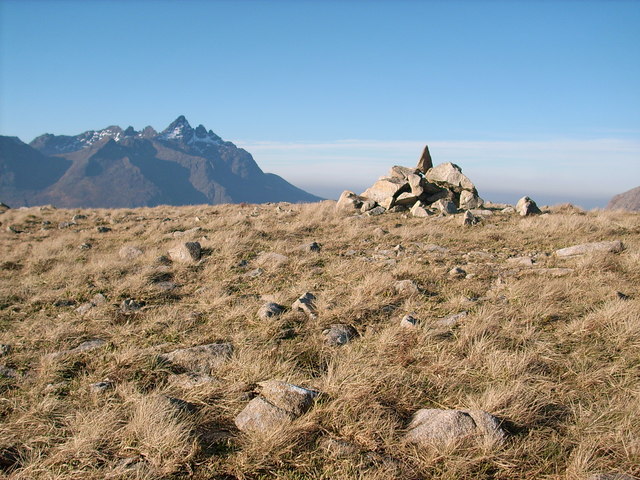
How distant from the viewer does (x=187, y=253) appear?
927cm

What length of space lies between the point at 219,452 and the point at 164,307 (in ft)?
12.5

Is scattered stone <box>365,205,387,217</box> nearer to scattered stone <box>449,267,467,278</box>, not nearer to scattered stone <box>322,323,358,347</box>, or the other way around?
scattered stone <box>449,267,467,278</box>

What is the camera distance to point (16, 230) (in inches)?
584

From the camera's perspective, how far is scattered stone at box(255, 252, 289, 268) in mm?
8545

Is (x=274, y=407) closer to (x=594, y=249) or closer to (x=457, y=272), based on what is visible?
(x=457, y=272)

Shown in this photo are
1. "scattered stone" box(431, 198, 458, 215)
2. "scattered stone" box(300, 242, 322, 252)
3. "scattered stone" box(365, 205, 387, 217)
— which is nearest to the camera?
"scattered stone" box(300, 242, 322, 252)

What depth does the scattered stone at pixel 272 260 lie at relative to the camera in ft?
28.0

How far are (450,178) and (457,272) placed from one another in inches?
421

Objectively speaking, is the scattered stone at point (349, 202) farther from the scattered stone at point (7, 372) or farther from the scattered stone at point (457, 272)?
the scattered stone at point (7, 372)

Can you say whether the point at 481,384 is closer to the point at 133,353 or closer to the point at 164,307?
the point at 133,353

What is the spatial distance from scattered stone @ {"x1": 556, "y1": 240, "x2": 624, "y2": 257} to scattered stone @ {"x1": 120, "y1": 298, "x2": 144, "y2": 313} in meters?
8.74

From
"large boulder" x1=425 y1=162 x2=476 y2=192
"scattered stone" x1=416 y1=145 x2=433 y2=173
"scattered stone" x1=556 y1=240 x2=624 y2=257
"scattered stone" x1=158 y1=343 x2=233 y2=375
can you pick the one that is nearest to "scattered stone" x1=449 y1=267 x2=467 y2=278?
"scattered stone" x1=556 y1=240 x2=624 y2=257

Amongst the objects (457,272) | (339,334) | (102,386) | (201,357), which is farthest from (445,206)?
(102,386)

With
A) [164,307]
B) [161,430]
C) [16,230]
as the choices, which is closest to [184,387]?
[161,430]
